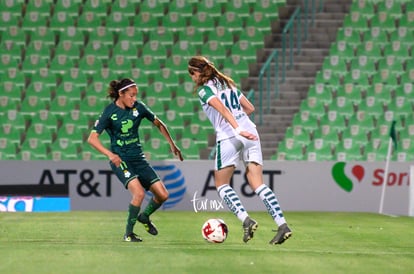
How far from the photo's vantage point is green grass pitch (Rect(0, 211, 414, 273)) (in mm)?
9234

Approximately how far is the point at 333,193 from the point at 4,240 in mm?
10265

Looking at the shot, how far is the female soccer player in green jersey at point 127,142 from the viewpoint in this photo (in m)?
12.5

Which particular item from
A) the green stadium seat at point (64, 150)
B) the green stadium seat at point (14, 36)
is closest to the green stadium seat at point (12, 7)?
the green stadium seat at point (14, 36)

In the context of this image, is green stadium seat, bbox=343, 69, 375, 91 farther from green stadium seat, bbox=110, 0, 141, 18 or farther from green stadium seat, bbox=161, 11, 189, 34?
green stadium seat, bbox=110, 0, 141, 18

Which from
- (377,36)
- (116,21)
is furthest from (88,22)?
(377,36)

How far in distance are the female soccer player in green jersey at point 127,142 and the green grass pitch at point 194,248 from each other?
55cm

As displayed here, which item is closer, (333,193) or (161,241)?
(161,241)

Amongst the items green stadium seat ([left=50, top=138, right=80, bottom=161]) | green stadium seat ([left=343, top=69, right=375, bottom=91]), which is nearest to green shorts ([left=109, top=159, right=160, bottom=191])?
green stadium seat ([left=50, top=138, right=80, bottom=161])

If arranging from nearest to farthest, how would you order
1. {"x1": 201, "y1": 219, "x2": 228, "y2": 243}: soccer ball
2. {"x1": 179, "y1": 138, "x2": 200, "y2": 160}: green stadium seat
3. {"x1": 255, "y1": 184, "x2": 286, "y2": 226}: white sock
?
1. {"x1": 255, "y1": 184, "x2": 286, "y2": 226}: white sock
2. {"x1": 201, "y1": 219, "x2": 228, "y2": 243}: soccer ball
3. {"x1": 179, "y1": 138, "x2": 200, "y2": 160}: green stadium seat

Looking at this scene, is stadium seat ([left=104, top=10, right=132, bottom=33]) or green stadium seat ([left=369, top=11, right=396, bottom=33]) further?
green stadium seat ([left=369, top=11, right=396, bottom=33])

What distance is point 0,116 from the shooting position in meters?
23.8

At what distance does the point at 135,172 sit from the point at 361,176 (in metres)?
9.53

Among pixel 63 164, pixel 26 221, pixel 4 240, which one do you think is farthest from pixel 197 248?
pixel 63 164

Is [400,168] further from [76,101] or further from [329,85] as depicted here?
[76,101]
